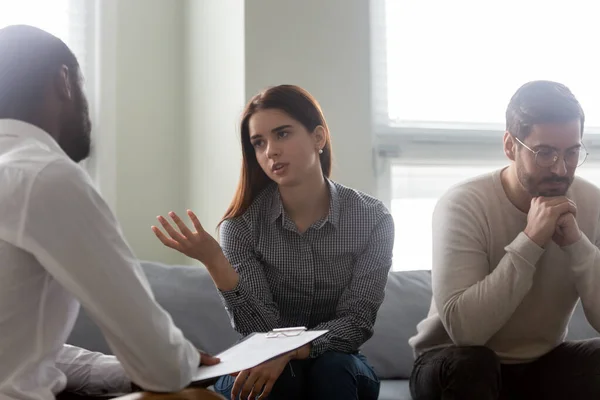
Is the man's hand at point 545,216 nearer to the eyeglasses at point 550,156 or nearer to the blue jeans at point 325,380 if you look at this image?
the eyeglasses at point 550,156

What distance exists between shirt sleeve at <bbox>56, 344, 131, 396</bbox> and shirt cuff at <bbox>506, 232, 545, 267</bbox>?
37.6 inches

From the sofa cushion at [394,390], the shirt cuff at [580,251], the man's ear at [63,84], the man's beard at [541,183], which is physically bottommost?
the sofa cushion at [394,390]

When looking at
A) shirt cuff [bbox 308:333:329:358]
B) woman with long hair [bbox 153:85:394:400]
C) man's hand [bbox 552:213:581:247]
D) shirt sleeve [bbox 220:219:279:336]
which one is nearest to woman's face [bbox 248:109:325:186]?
woman with long hair [bbox 153:85:394:400]

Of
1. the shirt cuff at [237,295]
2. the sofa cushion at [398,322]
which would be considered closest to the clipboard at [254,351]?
the shirt cuff at [237,295]

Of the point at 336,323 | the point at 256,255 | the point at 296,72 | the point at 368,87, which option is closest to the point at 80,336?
the point at 256,255

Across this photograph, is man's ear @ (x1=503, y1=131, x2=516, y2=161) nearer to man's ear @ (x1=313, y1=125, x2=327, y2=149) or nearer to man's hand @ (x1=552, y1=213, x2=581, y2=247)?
man's hand @ (x1=552, y1=213, x2=581, y2=247)

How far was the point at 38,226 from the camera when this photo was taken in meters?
1.11

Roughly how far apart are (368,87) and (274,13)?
47 cm

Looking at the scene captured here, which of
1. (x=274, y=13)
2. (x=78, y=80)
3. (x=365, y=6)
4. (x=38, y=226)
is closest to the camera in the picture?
(x=38, y=226)

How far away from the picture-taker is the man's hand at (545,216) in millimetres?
1927

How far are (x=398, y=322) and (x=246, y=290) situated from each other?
0.69m

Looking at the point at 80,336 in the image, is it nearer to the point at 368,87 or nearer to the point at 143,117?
the point at 143,117

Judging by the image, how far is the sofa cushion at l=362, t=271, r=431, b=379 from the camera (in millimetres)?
2434

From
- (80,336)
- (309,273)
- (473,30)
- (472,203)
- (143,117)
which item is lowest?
(80,336)
